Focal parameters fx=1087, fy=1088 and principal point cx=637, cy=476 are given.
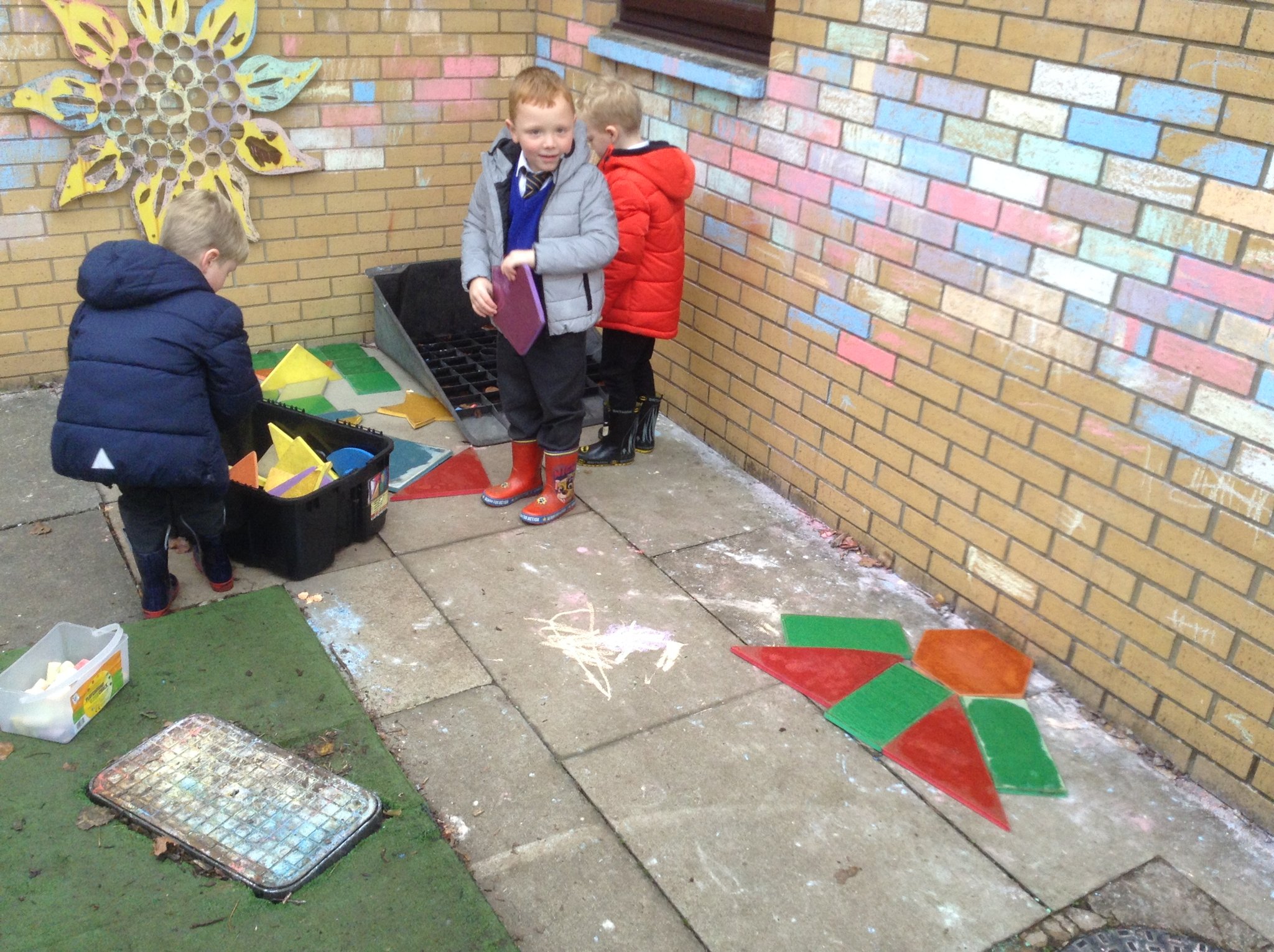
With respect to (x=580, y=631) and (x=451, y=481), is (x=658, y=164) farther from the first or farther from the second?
(x=580, y=631)

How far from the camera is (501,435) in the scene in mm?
5020

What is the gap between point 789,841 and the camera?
286cm

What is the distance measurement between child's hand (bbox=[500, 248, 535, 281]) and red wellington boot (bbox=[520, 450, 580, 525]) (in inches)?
30.2

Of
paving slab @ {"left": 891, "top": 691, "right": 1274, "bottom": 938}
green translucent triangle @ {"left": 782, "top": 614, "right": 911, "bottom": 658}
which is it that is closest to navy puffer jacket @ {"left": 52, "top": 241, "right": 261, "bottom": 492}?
green translucent triangle @ {"left": 782, "top": 614, "right": 911, "bottom": 658}

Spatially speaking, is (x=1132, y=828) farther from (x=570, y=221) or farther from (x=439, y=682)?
(x=570, y=221)

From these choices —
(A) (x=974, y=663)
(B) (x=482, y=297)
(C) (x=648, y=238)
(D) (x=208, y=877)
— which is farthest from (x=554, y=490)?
(D) (x=208, y=877)

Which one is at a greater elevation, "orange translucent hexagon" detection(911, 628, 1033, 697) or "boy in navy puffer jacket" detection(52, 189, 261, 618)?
"boy in navy puffer jacket" detection(52, 189, 261, 618)

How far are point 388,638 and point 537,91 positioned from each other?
6.32 ft

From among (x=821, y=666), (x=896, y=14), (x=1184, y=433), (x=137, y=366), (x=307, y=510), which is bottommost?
(x=821, y=666)

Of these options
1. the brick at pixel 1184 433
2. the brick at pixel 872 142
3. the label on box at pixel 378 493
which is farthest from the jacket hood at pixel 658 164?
the brick at pixel 1184 433

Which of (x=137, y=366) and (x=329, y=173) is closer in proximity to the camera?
(x=137, y=366)

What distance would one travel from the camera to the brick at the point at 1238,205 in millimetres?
2717

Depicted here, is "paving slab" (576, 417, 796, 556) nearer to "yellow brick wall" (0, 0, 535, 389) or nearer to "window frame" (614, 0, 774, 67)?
"window frame" (614, 0, 774, 67)

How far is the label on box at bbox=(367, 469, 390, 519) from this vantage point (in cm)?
396
